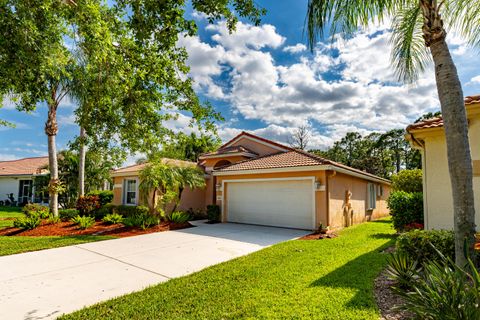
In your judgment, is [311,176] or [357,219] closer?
[311,176]

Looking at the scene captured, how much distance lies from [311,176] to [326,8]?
8927mm

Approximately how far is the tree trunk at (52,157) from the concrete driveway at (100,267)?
23.3 ft

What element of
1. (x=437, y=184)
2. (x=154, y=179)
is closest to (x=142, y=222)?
(x=154, y=179)

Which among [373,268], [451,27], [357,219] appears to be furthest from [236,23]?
[357,219]

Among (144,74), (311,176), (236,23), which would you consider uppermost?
(236,23)

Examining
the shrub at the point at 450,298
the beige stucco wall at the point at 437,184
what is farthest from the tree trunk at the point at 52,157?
the beige stucco wall at the point at 437,184

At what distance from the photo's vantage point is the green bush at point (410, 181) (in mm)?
15891

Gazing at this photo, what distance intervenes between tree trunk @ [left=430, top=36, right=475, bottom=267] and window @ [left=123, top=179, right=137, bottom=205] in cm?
1805

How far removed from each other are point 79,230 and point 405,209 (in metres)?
14.4

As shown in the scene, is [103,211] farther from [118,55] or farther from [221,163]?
[118,55]

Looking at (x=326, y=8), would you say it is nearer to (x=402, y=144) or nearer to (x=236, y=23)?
(x=236, y=23)

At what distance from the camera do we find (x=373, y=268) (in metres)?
6.19

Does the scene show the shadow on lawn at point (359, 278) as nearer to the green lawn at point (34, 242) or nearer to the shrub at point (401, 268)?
the shrub at point (401, 268)

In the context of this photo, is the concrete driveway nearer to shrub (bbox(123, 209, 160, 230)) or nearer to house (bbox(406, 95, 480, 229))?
shrub (bbox(123, 209, 160, 230))
